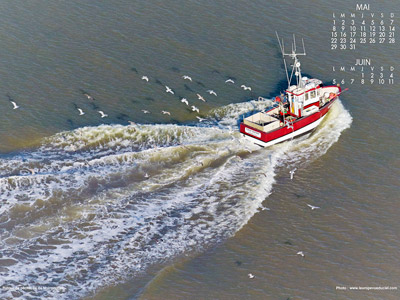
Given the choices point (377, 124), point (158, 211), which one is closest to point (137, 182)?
point (158, 211)

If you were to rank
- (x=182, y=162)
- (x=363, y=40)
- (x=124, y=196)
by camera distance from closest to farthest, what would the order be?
(x=124, y=196), (x=182, y=162), (x=363, y=40)

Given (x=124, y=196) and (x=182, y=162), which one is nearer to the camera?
(x=124, y=196)

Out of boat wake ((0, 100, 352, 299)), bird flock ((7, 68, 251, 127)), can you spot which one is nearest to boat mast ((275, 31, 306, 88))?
boat wake ((0, 100, 352, 299))

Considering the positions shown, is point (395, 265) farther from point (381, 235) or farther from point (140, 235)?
point (140, 235)

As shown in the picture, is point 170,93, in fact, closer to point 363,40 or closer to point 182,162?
point 182,162

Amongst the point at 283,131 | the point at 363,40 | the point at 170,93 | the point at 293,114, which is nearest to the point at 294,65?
the point at 293,114

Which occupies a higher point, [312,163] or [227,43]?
[227,43]

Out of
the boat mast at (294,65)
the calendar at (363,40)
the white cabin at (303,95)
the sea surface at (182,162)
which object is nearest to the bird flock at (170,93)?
the sea surface at (182,162)
